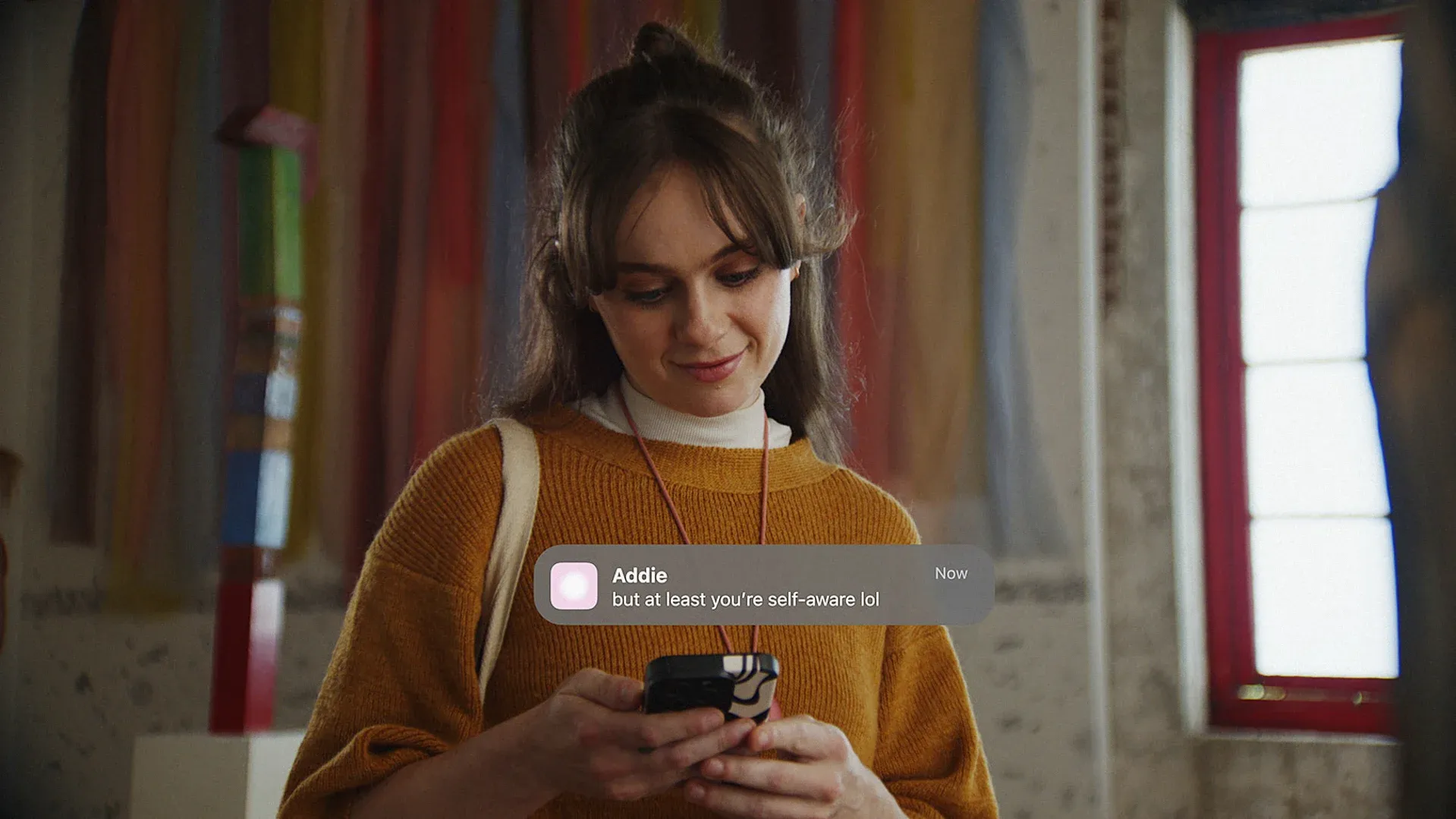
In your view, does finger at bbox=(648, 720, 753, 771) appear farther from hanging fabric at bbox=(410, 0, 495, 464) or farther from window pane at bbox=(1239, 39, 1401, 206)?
window pane at bbox=(1239, 39, 1401, 206)

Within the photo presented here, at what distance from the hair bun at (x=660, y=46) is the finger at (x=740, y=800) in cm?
39

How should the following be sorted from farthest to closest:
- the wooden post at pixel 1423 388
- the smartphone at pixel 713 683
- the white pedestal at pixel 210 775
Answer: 1. the white pedestal at pixel 210 775
2. the smartphone at pixel 713 683
3. the wooden post at pixel 1423 388

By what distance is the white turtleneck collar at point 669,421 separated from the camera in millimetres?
641

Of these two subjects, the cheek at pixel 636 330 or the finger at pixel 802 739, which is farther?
the cheek at pixel 636 330

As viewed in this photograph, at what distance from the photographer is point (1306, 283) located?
2.12ft

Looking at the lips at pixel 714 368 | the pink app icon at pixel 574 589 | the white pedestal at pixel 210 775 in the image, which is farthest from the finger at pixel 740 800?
the white pedestal at pixel 210 775

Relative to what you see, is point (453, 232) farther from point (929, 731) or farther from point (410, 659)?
point (929, 731)

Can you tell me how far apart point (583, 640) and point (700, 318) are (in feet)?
0.59

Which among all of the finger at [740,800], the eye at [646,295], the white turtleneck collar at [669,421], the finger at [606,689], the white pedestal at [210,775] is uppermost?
the eye at [646,295]

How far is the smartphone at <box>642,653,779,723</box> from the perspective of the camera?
0.47 m

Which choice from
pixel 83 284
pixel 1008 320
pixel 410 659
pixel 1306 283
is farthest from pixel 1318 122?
pixel 83 284

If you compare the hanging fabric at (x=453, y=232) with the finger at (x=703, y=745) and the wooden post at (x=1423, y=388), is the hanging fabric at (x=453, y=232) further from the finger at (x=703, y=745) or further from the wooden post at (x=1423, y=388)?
the wooden post at (x=1423, y=388)

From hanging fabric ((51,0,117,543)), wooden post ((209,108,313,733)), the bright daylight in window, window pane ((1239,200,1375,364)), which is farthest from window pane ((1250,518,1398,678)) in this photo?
hanging fabric ((51,0,117,543))

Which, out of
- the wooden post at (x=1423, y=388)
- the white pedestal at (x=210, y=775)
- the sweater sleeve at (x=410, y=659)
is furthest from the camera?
the white pedestal at (x=210, y=775)
